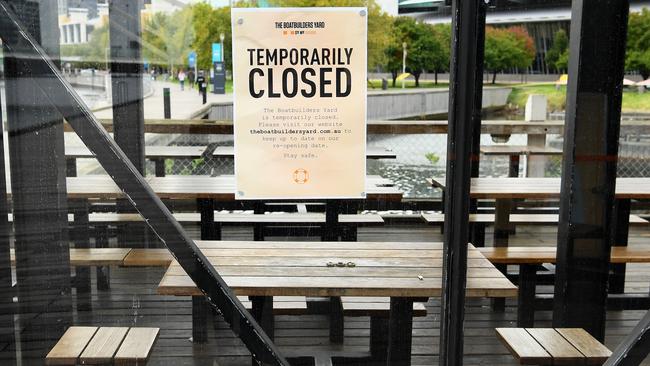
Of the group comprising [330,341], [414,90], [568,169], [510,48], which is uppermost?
[510,48]

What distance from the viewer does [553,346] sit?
2684 millimetres

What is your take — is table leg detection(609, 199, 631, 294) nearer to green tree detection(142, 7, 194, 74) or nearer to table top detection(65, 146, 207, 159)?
table top detection(65, 146, 207, 159)

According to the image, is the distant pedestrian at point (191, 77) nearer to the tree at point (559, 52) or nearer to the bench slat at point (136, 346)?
the bench slat at point (136, 346)

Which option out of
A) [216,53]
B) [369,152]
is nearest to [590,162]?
[369,152]

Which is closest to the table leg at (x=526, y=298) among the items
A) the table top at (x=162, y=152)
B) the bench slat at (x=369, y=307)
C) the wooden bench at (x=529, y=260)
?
the wooden bench at (x=529, y=260)

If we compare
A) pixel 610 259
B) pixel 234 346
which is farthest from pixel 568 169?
pixel 234 346

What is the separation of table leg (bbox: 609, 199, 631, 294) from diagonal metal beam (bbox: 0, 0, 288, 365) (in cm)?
170

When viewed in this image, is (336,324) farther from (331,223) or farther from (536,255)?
(536,255)

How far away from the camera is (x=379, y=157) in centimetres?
269

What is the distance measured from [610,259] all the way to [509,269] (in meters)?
0.47

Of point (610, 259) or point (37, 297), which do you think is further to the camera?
point (610, 259)

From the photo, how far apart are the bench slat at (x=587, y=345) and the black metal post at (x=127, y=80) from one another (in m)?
1.88

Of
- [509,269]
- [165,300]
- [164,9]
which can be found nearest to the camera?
[164,9]

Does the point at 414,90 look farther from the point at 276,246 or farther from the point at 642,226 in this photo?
the point at 642,226
